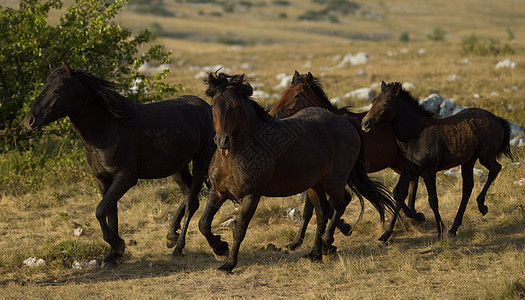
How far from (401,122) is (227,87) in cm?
290

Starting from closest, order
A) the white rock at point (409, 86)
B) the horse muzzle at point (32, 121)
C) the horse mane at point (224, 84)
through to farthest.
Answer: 1. the horse mane at point (224, 84)
2. the horse muzzle at point (32, 121)
3. the white rock at point (409, 86)

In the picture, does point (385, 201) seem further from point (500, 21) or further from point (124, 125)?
point (500, 21)

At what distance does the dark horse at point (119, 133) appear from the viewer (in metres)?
6.41

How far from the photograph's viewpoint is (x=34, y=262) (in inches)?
273

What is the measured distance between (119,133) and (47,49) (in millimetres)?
4807

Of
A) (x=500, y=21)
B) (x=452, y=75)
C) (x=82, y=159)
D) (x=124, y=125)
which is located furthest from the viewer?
(x=500, y=21)

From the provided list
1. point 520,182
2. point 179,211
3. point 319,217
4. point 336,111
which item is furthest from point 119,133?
point 520,182

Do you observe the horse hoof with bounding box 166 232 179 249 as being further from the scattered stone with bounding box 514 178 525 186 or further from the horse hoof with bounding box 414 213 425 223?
the scattered stone with bounding box 514 178 525 186

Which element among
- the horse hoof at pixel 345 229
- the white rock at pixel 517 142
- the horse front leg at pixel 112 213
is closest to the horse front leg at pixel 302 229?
the horse hoof at pixel 345 229

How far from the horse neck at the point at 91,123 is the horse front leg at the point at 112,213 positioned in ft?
1.55

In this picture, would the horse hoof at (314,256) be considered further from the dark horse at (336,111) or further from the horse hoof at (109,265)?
the horse hoof at (109,265)

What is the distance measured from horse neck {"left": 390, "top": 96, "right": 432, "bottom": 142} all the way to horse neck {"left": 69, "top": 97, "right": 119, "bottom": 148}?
3.65 metres

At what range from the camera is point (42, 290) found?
608 cm

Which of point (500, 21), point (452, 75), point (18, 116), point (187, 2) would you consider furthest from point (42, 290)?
point (187, 2)
